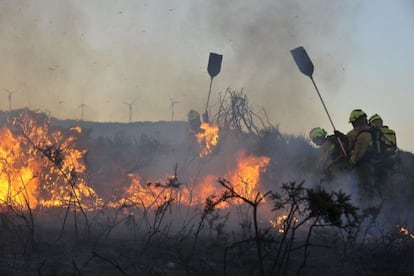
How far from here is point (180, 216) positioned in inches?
436

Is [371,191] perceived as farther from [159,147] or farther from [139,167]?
[159,147]

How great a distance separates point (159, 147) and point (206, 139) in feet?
6.95

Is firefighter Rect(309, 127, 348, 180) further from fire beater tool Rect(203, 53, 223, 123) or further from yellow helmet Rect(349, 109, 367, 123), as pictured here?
fire beater tool Rect(203, 53, 223, 123)

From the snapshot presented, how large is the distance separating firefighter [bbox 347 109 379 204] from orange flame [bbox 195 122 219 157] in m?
5.29

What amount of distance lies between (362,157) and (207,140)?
19.0ft

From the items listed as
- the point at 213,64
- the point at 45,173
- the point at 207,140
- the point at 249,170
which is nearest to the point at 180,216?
the point at 45,173

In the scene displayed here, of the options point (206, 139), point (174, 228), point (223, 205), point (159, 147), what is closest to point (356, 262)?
point (174, 228)

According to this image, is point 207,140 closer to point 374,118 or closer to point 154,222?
point 374,118

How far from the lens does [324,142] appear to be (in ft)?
34.9

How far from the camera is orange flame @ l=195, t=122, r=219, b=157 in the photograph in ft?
47.2

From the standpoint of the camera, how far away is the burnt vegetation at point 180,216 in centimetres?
570

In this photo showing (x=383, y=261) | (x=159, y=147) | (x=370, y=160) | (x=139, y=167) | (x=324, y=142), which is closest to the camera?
(x=383, y=261)

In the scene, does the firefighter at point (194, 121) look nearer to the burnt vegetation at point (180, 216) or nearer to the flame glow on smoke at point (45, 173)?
the burnt vegetation at point (180, 216)

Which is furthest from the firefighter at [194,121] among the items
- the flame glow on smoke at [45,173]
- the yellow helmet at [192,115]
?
the flame glow on smoke at [45,173]
